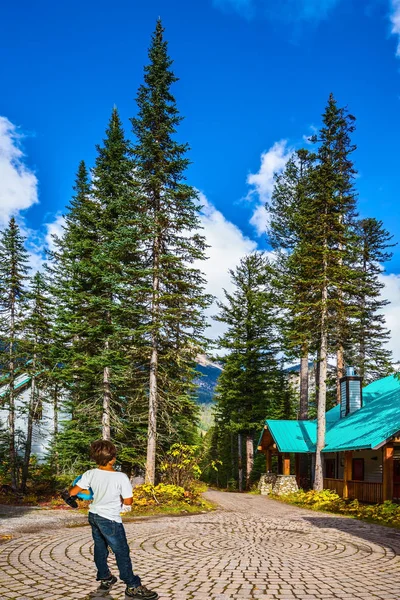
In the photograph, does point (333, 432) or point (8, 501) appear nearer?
point (8, 501)

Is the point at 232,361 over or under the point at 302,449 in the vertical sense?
over

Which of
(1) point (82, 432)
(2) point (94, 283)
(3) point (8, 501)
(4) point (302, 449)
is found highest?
Answer: (2) point (94, 283)

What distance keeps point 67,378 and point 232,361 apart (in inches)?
575

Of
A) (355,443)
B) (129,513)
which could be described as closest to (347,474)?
(355,443)

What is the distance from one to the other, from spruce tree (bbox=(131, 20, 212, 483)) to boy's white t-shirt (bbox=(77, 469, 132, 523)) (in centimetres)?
1318

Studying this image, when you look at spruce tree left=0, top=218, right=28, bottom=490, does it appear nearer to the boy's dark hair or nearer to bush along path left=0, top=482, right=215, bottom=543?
bush along path left=0, top=482, right=215, bottom=543

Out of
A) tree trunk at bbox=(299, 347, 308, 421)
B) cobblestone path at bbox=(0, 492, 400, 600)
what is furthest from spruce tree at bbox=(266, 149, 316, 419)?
cobblestone path at bbox=(0, 492, 400, 600)

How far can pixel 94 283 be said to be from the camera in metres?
20.3

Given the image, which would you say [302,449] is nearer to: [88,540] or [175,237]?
[175,237]

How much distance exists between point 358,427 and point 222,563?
14820mm

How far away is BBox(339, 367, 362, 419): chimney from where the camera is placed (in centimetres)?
2420

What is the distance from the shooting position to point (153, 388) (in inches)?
692

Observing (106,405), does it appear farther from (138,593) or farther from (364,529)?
(138,593)

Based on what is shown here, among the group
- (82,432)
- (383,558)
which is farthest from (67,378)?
(383,558)
